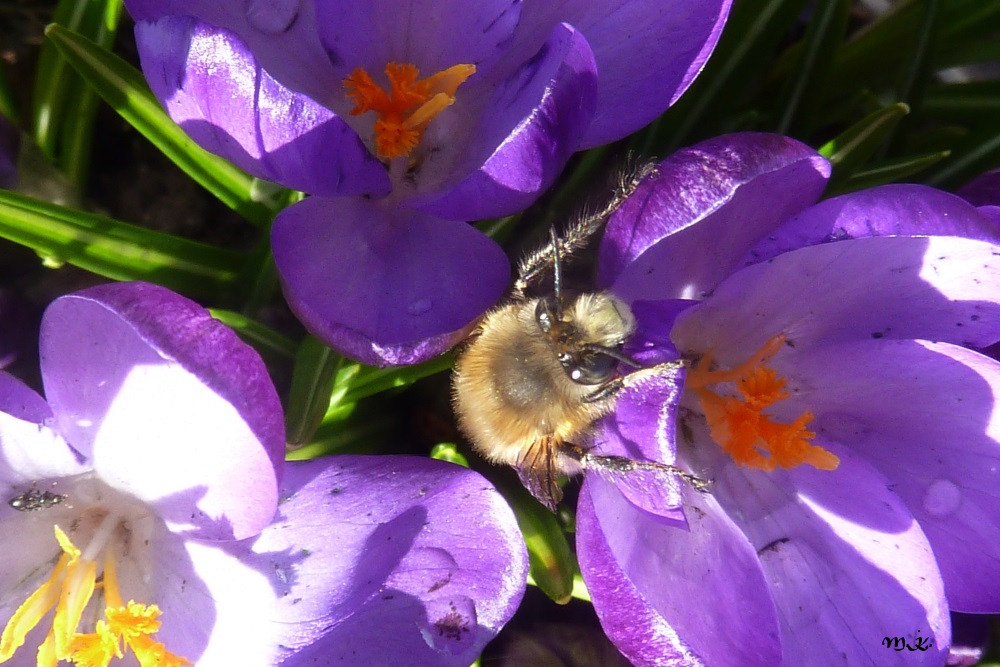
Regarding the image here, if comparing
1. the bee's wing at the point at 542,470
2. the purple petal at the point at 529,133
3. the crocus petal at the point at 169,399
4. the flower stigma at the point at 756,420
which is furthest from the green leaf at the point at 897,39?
the crocus petal at the point at 169,399

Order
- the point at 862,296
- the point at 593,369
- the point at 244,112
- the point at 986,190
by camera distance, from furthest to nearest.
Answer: the point at 986,190 → the point at 862,296 → the point at 593,369 → the point at 244,112

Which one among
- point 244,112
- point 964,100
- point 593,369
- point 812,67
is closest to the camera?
point 244,112

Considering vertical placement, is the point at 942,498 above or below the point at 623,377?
below

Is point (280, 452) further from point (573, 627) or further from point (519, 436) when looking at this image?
point (573, 627)

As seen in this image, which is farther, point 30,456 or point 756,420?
point 756,420

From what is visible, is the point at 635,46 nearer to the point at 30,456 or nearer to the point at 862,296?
the point at 862,296

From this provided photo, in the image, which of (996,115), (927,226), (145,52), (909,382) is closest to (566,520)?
(909,382)

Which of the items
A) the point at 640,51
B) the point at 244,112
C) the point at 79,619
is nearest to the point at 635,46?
the point at 640,51

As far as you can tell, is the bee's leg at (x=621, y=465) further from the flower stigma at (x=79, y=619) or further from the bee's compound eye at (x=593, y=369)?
the flower stigma at (x=79, y=619)
